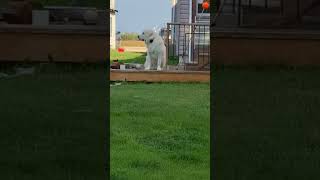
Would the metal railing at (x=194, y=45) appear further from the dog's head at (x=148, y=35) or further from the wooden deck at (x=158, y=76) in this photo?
Result: the wooden deck at (x=158, y=76)

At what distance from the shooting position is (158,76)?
16.3 ft

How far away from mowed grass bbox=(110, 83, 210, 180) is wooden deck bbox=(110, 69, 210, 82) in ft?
5.04

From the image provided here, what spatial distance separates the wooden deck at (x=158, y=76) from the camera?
4871 millimetres
